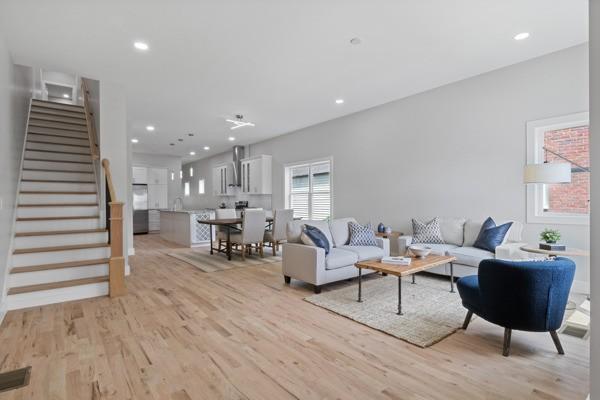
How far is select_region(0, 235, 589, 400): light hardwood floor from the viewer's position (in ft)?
6.45

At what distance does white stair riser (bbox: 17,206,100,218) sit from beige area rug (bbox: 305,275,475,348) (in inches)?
147

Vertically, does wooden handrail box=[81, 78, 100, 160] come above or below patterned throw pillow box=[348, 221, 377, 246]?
above

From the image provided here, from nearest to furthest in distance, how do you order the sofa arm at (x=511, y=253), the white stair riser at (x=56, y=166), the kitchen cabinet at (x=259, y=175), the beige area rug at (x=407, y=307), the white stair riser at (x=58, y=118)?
the beige area rug at (x=407, y=307) < the sofa arm at (x=511, y=253) < the white stair riser at (x=56, y=166) < the white stair riser at (x=58, y=118) < the kitchen cabinet at (x=259, y=175)

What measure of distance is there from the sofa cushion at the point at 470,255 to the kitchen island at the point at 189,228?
5934mm

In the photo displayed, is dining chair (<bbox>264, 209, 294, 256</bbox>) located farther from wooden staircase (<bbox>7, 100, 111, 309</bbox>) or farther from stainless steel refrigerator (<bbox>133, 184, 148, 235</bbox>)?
stainless steel refrigerator (<bbox>133, 184, 148, 235</bbox>)

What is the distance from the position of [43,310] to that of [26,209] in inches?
74.0

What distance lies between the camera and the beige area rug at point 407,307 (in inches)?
109

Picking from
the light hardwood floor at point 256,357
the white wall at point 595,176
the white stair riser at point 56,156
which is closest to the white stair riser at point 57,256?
the light hardwood floor at point 256,357

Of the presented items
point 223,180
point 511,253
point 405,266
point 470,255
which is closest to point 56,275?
point 405,266

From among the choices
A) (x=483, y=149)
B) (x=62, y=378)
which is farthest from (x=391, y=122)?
(x=62, y=378)

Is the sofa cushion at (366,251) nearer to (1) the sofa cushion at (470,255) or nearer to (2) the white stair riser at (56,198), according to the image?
(1) the sofa cushion at (470,255)

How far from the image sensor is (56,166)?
5.53 metres

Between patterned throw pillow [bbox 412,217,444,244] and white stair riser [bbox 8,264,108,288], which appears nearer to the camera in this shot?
white stair riser [bbox 8,264,108,288]

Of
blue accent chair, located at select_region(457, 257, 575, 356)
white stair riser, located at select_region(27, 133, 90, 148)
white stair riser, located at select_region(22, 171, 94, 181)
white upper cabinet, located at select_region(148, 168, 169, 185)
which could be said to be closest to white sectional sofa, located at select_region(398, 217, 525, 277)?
blue accent chair, located at select_region(457, 257, 575, 356)
